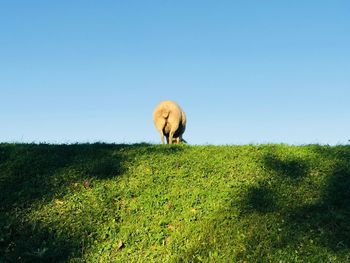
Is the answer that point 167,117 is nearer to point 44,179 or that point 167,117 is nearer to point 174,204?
point 44,179

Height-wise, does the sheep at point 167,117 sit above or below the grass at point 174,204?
above

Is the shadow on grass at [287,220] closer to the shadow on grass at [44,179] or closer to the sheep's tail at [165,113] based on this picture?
the shadow on grass at [44,179]

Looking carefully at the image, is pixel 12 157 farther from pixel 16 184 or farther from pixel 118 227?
pixel 118 227

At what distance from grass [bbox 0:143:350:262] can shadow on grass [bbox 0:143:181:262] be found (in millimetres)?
21

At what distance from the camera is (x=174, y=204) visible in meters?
7.83

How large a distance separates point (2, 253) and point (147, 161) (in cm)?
389

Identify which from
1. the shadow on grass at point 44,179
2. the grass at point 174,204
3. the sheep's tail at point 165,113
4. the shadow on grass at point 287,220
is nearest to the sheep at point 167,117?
the sheep's tail at point 165,113

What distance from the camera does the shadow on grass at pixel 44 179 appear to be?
260 inches

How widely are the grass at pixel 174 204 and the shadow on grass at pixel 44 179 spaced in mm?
21

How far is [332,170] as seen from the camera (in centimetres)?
906

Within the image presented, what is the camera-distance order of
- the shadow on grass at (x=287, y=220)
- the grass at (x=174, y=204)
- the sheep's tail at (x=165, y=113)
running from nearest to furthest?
the shadow on grass at (x=287, y=220) < the grass at (x=174, y=204) < the sheep's tail at (x=165, y=113)

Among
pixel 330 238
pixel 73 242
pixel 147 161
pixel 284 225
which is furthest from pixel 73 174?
pixel 330 238

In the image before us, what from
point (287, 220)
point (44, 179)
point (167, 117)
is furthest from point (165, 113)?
point (287, 220)

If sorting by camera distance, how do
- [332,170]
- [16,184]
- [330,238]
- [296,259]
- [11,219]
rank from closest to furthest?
1. [296,259]
2. [330,238]
3. [11,219]
4. [16,184]
5. [332,170]
